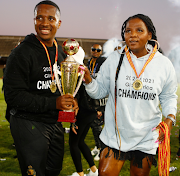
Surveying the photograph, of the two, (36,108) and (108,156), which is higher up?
(36,108)

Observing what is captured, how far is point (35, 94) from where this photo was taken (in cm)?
234

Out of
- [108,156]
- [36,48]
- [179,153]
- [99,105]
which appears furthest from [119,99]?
[179,153]

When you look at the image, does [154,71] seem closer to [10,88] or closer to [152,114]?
[152,114]

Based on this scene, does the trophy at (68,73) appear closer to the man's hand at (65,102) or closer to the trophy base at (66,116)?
the trophy base at (66,116)

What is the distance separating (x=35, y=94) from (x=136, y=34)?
49.1 inches

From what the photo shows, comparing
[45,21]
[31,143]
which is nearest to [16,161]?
[31,143]

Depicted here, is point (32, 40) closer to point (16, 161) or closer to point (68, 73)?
point (68, 73)

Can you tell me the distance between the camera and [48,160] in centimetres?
269

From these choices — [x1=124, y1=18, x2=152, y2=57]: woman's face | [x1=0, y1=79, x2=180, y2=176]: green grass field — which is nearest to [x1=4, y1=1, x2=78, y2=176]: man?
[x1=124, y1=18, x2=152, y2=57]: woman's face

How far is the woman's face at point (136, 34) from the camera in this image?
2297 millimetres

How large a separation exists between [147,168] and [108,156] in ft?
1.44

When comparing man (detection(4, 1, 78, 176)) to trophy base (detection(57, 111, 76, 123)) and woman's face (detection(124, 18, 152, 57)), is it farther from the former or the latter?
woman's face (detection(124, 18, 152, 57))

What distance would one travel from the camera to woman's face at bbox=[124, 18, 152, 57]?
7.54 feet

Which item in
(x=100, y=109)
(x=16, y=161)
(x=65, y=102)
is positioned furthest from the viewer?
(x=16, y=161)
